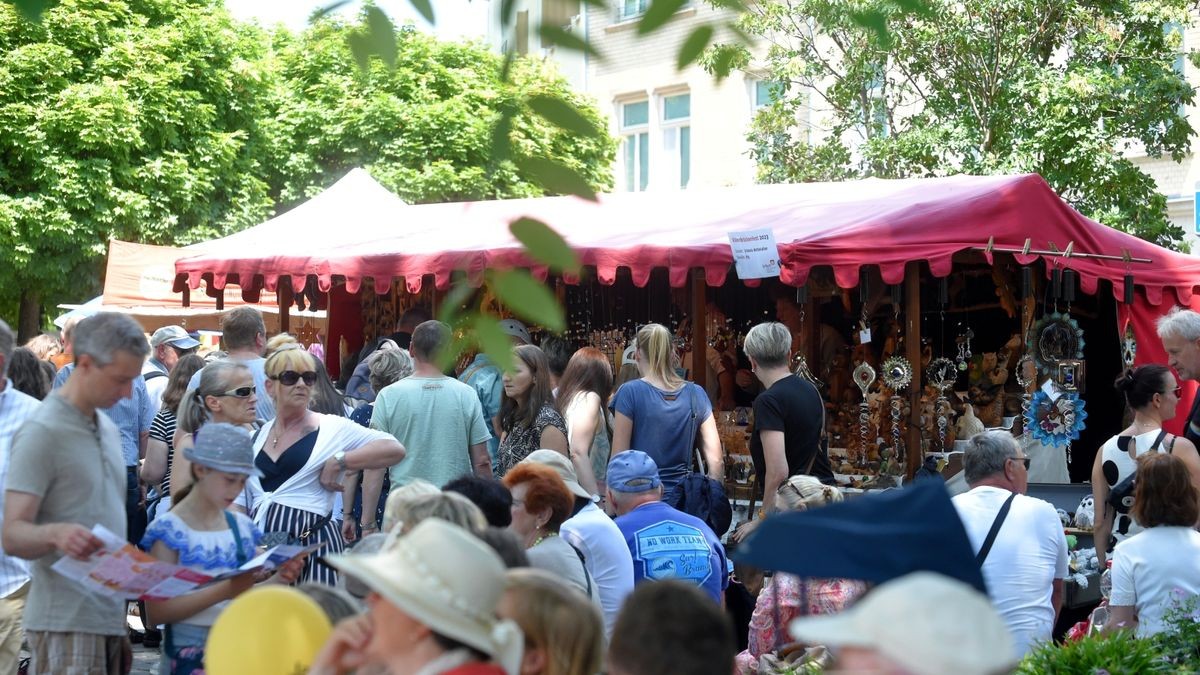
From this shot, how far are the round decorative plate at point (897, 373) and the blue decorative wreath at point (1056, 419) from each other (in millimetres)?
821

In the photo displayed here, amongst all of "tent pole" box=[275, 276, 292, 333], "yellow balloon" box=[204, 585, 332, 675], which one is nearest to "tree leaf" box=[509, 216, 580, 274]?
"yellow balloon" box=[204, 585, 332, 675]

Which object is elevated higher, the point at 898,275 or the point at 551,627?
the point at 898,275

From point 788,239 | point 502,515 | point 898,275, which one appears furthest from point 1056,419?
point 502,515

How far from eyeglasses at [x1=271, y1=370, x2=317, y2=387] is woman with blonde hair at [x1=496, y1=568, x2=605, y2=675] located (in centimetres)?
264

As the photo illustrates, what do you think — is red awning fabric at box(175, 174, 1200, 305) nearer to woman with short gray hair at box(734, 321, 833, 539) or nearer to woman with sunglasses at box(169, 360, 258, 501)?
woman with short gray hair at box(734, 321, 833, 539)

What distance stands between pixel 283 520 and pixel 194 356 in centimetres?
223

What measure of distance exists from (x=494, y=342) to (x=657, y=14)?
0.63 m

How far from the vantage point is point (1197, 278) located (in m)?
11.0

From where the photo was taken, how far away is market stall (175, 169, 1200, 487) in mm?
9195

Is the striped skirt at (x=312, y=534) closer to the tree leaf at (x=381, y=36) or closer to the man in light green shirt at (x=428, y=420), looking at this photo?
the man in light green shirt at (x=428, y=420)

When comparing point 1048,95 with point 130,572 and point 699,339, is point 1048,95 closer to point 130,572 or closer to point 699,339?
point 699,339

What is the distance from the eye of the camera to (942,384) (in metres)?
9.88

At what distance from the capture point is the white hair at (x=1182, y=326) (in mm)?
6430

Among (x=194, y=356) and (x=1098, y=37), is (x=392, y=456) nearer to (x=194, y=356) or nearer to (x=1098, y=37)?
(x=194, y=356)
